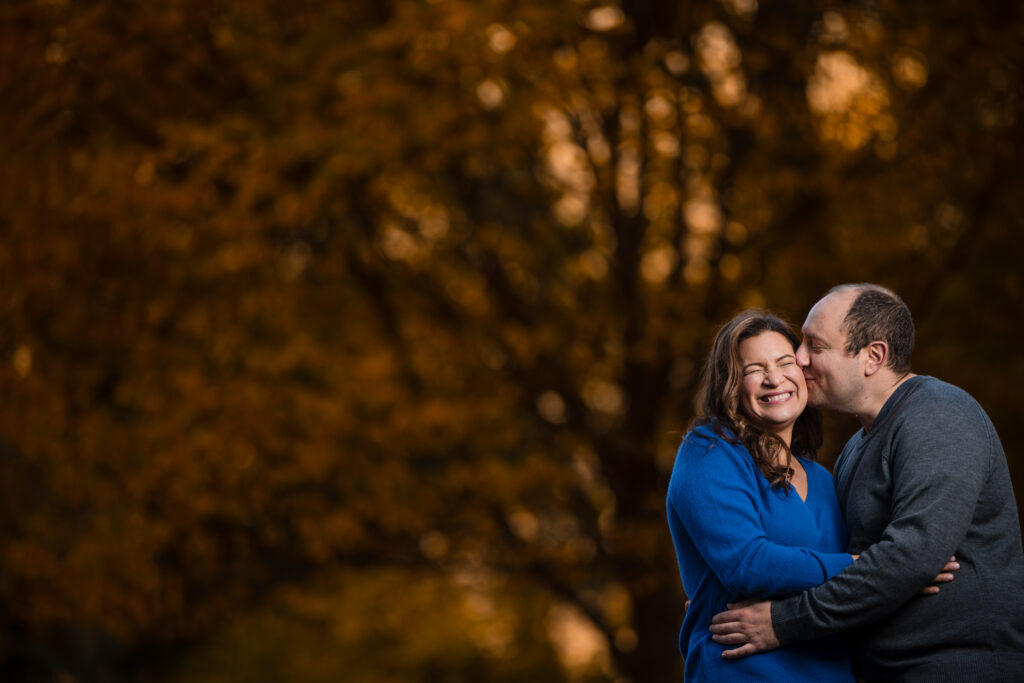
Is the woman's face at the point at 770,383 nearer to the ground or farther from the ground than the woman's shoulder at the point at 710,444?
farther from the ground

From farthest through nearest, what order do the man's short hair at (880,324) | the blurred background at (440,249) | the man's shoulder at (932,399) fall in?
the blurred background at (440,249) → the man's short hair at (880,324) → the man's shoulder at (932,399)

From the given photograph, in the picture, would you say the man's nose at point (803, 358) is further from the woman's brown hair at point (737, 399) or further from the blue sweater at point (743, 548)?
the blue sweater at point (743, 548)

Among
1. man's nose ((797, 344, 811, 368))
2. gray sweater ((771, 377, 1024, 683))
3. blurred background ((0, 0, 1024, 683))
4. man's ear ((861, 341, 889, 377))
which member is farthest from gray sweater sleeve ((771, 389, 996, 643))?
blurred background ((0, 0, 1024, 683))

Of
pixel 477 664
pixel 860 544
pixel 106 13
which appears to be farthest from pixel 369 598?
pixel 860 544

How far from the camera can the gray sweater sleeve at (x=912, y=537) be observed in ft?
7.78

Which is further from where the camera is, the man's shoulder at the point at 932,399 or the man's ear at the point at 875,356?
the man's ear at the point at 875,356

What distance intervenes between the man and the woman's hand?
2 centimetres

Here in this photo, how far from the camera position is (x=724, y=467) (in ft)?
8.23

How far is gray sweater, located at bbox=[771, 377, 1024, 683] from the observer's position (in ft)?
7.82

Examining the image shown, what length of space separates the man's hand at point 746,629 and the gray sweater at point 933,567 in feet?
0.09

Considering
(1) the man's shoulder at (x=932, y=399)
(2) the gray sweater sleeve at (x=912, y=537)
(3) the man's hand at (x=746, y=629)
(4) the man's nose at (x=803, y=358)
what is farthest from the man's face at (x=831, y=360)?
(3) the man's hand at (x=746, y=629)

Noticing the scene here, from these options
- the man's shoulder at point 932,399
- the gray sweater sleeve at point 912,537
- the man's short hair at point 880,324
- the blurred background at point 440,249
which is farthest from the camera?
the blurred background at point 440,249

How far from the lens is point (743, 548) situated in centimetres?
241

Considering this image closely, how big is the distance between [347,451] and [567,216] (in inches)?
93.4
